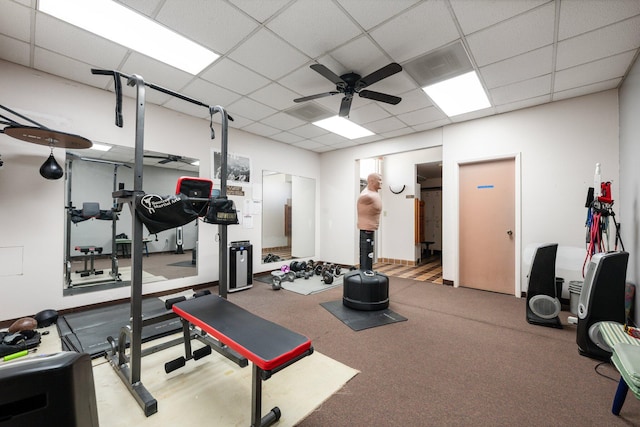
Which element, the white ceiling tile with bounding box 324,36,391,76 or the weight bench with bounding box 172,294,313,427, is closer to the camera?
the weight bench with bounding box 172,294,313,427

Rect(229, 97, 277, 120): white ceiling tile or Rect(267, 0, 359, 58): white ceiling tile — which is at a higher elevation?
Rect(267, 0, 359, 58): white ceiling tile

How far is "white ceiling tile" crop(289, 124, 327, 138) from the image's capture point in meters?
5.17

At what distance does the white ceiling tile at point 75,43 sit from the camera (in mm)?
2496

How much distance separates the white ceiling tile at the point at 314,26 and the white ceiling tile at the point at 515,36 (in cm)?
127

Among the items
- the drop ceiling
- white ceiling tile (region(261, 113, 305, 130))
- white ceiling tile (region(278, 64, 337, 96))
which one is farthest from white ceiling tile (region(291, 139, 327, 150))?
white ceiling tile (region(278, 64, 337, 96))

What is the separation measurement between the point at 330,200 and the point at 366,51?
4298 mm

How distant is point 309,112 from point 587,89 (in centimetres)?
390

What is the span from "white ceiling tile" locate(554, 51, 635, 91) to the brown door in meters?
1.30

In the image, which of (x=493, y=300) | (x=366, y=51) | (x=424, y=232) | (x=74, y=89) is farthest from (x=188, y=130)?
(x=424, y=232)

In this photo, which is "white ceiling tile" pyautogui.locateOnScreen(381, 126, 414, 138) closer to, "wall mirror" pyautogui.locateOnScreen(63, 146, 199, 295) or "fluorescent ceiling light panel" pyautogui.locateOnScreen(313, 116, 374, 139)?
"fluorescent ceiling light panel" pyautogui.locateOnScreen(313, 116, 374, 139)

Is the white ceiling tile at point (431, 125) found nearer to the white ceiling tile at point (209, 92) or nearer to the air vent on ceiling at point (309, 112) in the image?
the air vent on ceiling at point (309, 112)

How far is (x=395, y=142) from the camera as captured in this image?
5.75 m

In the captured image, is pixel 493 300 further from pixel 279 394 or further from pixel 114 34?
pixel 114 34

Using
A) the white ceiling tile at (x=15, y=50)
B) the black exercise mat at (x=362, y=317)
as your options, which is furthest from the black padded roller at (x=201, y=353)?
the white ceiling tile at (x=15, y=50)
